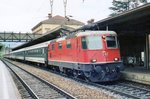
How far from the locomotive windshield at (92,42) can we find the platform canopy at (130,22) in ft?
5.69

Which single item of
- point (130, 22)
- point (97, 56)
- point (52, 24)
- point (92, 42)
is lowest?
point (97, 56)

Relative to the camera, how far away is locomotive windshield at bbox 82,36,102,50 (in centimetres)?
1873

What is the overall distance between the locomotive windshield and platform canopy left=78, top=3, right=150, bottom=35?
5.69ft

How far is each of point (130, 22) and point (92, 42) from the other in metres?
4.57

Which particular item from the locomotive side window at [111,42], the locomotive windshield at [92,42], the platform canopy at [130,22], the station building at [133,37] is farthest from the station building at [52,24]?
the locomotive windshield at [92,42]

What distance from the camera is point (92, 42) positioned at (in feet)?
61.9

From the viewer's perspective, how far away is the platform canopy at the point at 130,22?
17391mm

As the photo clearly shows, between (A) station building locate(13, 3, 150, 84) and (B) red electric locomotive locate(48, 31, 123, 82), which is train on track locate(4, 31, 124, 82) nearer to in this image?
(B) red electric locomotive locate(48, 31, 123, 82)

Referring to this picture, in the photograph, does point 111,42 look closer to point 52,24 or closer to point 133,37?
point 133,37

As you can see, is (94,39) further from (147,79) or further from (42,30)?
(42,30)

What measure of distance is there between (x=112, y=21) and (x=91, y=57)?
3566mm

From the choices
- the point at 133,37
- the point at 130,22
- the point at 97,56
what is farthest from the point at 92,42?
the point at 133,37

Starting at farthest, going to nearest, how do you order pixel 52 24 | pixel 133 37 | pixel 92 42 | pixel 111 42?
pixel 52 24 → pixel 133 37 → pixel 111 42 → pixel 92 42

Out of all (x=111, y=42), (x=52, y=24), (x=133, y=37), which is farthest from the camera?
(x=52, y=24)
